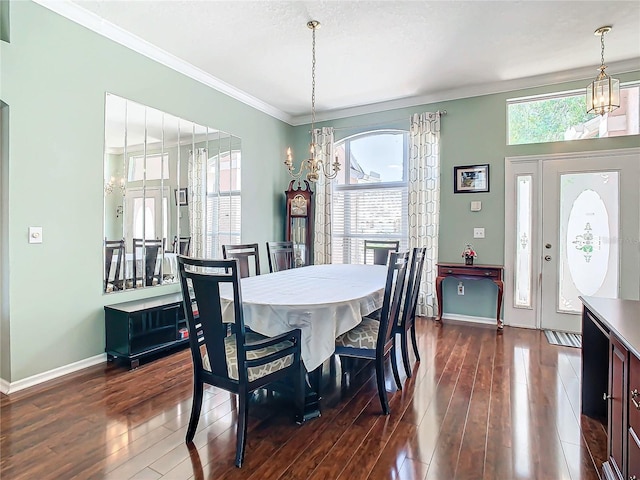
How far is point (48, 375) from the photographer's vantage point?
2719 mm

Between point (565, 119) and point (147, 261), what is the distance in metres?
4.92

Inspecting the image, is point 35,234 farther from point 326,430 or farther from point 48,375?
point 326,430

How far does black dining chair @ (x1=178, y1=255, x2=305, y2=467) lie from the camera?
5.63 ft

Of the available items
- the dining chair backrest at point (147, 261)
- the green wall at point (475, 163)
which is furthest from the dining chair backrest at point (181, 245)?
the green wall at point (475, 163)

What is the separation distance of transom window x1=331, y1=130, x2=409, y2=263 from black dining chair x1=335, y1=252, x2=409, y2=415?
2.71 metres

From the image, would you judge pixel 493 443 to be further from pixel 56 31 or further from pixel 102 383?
pixel 56 31

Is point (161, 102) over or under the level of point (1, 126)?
over

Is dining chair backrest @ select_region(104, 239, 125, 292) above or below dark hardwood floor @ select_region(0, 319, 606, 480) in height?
above

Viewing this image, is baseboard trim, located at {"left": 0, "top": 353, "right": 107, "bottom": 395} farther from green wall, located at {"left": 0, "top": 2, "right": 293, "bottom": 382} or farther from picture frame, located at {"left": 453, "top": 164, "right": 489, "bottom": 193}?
picture frame, located at {"left": 453, "top": 164, "right": 489, "bottom": 193}

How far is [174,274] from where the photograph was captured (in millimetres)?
3730

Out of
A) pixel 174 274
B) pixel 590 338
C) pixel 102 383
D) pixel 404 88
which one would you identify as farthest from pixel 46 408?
pixel 404 88

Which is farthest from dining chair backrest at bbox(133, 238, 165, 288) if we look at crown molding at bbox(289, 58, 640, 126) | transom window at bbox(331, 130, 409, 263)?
crown molding at bbox(289, 58, 640, 126)

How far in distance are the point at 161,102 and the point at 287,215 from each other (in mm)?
2359

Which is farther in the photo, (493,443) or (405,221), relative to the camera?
(405,221)
